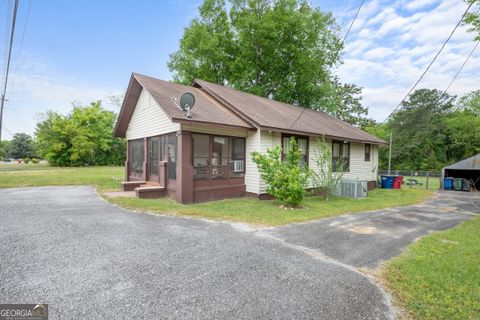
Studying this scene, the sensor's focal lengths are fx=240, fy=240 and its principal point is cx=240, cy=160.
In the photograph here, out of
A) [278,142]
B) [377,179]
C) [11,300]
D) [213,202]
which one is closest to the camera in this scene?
[11,300]

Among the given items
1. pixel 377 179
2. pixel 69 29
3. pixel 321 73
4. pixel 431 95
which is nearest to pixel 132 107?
pixel 69 29

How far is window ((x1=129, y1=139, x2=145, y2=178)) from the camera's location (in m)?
12.2

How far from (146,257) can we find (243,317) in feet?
7.11

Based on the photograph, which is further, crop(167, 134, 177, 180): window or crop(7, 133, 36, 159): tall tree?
crop(7, 133, 36, 159): tall tree

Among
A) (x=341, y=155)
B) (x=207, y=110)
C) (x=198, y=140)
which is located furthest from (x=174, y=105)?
(x=341, y=155)

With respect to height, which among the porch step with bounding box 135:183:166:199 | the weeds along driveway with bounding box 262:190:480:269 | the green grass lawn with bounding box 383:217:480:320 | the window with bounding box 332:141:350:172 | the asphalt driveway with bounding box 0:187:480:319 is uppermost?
the window with bounding box 332:141:350:172

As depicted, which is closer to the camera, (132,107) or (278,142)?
(278,142)

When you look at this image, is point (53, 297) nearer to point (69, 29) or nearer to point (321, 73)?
point (69, 29)

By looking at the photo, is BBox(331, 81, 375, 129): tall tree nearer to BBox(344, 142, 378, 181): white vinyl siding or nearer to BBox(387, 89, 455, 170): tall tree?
BBox(387, 89, 455, 170): tall tree

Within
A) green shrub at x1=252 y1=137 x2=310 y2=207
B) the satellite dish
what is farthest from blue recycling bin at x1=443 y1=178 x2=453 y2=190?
the satellite dish

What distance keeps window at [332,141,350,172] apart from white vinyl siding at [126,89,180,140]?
Answer: 8.82 metres

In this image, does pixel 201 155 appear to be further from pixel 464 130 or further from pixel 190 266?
pixel 464 130

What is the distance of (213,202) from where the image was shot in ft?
29.7

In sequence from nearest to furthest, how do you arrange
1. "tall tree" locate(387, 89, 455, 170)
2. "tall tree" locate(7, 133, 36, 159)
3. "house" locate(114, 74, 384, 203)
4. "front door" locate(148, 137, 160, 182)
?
"house" locate(114, 74, 384, 203) → "front door" locate(148, 137, 160, 182) → "tall tree" locate(387, 89, 455, 170) → "tall tree" locate(7, 133, 36, 159)
